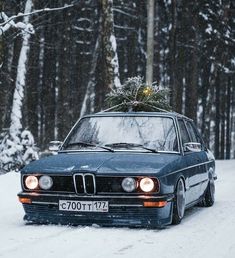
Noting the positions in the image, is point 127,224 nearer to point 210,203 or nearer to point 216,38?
point 210,203

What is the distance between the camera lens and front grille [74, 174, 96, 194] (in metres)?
7.48

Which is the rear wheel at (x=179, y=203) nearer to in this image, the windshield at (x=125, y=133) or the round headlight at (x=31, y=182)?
the windshield at (x=125, y=133)

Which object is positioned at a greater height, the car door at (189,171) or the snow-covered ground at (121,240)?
the car door at (189,171)

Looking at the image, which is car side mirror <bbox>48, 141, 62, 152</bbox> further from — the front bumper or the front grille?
the front grille

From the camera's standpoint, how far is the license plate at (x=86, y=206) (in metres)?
7.45

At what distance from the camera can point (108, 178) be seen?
7.43 metres

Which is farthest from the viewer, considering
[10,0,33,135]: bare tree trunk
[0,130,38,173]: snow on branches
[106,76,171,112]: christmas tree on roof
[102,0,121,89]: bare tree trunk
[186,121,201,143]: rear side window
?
[10,0,33,135]: bare tree trunk

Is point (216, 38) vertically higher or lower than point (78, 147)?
higher

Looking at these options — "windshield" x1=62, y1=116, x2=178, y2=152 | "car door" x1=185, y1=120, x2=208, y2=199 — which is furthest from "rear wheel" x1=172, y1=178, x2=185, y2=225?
"car door" x1=185, y1=120, x2=208, y2=199

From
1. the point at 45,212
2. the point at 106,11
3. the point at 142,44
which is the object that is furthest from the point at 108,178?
the point at 142,44

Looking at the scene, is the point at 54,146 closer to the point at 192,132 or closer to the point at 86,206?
the point at 86,206

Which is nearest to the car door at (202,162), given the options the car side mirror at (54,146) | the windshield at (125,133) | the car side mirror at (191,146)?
the car side mirror at (191,146)

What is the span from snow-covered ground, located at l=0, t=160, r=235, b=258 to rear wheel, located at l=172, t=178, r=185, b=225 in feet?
0.35

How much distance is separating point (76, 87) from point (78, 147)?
112ft
